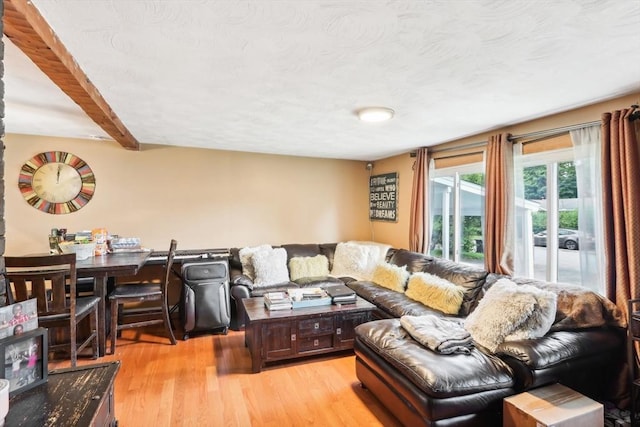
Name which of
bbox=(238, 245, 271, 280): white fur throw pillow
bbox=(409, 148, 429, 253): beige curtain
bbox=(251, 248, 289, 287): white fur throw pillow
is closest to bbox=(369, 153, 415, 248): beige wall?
bbox=(409, 148, 429, 253): beige curtain

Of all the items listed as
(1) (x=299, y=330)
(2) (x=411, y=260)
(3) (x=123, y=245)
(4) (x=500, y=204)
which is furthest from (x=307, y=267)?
(4) (x=500, y=204)

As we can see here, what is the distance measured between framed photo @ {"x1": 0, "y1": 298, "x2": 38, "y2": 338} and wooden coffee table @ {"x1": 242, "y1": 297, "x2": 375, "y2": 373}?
168 centimetres

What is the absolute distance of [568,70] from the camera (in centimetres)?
185

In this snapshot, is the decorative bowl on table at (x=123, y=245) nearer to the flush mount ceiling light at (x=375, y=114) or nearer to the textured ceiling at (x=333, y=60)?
the textured ceiling at (x=333, y=60)

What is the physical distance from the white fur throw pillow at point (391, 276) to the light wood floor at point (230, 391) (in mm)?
997

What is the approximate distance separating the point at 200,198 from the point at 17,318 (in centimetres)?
334

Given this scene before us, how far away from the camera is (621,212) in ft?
7.22

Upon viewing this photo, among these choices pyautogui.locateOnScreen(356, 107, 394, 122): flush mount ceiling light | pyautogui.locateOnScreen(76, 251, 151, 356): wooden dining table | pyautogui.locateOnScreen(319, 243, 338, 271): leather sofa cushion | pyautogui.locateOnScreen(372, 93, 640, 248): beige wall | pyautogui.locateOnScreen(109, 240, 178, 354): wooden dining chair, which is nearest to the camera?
pyautogui.locateOnScreen(372, 93, 640, 248): beige wall

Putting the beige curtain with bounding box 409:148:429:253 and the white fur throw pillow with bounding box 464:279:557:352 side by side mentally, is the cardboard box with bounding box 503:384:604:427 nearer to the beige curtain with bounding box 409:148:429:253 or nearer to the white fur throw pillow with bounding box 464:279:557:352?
the white fur throw pillow with bounding box 464:279:557:352

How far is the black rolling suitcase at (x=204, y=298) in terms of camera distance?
3477 mm

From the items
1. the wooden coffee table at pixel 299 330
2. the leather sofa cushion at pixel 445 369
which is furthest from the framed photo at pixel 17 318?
the leather sofa cushion at pixel 445 369

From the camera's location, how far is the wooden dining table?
271cm

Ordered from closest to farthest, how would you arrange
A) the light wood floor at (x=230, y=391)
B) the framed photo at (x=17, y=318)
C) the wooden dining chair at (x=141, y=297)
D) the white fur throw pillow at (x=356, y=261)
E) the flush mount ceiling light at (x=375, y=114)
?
the framed photo at (x=17, y=318)
the light wood floor at (x=230, y=391)
the flush mount ceiling light at (x=375, y=114)
the wooden dining chair at (x=141, y=297)
the white fur throw pillow at (x=356, y=261)

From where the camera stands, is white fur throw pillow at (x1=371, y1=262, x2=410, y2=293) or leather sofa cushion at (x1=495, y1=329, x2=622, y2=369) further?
white fur throw pillow at (x1=371, y1=262, x2=410, y2=293)
